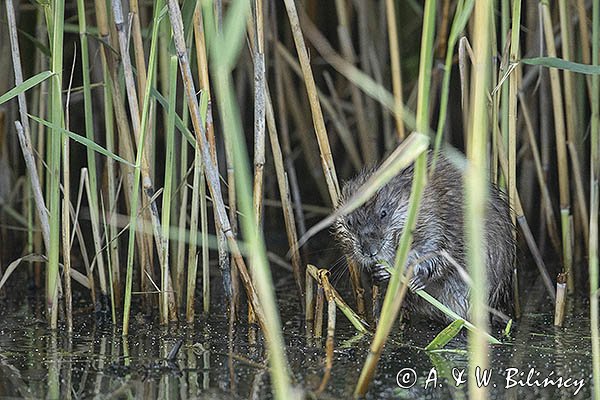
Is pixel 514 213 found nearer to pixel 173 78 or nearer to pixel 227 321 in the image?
pixel 227 321

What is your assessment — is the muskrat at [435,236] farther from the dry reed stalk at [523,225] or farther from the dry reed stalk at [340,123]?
the dry reed stalk at [340,123]

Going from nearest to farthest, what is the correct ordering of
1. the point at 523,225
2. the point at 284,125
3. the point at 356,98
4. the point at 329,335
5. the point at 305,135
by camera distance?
the point at 329,335 → the point at 523,225 → the point at 284,125 → the point at 356,98 → the point at 305,135

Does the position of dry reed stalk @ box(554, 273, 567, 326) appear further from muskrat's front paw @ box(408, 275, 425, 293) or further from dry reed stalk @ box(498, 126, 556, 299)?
muskrat's front paw @ box(408, 275, 425, 293)

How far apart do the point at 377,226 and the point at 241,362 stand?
0.69 m

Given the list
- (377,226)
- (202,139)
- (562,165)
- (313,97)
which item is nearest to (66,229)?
(202,139)

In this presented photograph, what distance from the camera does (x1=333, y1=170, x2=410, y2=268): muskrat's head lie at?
297 cm

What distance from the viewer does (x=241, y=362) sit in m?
2.57

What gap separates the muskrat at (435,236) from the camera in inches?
119

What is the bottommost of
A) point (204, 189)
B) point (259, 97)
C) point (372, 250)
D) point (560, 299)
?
point (560, 299)

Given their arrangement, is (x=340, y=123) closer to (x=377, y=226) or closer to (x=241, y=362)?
(x=377, y=226)

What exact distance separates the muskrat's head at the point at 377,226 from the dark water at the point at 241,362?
229 mm

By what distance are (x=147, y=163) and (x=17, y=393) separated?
2.75ft

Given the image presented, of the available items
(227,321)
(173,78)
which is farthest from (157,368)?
(173,78)

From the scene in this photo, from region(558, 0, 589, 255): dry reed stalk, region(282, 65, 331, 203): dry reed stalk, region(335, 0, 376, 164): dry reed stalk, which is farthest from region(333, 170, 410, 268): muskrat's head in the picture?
region(282, 65, 331, 203): dry reed stalk
